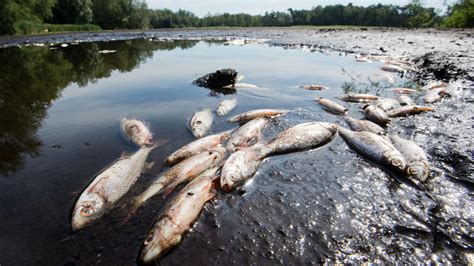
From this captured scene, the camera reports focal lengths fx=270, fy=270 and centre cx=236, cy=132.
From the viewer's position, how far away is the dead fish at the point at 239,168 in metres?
4.26

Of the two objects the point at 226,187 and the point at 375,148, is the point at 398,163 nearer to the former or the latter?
the point at 375,148

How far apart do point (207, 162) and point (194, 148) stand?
0.59m

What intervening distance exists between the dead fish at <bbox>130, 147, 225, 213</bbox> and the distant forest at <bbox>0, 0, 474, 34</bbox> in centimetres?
4898

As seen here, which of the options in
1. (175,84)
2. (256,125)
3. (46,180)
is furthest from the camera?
(175,84)

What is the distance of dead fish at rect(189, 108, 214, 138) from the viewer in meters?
6.34

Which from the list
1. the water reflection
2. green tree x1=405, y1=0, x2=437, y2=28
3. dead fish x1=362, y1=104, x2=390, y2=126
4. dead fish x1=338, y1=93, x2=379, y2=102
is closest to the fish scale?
the water reflection

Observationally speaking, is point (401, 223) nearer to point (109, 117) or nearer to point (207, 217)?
point (207, 217)

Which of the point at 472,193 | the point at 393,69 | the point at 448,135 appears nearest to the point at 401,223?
the point at 472,193

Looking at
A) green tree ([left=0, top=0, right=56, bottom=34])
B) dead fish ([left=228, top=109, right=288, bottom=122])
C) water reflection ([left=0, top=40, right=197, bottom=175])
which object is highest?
green tree ([left=0, top=0, right=56, bottom=34])

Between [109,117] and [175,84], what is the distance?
448cm

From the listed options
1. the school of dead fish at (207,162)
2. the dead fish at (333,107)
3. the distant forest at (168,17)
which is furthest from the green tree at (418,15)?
the school of dead fish at (207,162)

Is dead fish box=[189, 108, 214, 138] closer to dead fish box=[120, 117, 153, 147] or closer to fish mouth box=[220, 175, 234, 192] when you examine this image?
dead fish box=[120, 117, 153, 147]

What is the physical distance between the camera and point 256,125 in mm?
6367

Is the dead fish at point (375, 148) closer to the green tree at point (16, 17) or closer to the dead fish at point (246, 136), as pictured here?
the dead fish at point (246, 136)
